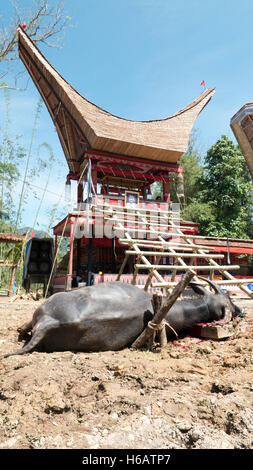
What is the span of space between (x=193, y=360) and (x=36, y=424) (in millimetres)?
1497

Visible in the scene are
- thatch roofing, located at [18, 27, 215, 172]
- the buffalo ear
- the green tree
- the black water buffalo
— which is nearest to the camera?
the black water buffalo

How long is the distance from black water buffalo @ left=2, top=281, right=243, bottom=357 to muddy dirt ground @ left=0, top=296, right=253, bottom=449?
118 millimetres

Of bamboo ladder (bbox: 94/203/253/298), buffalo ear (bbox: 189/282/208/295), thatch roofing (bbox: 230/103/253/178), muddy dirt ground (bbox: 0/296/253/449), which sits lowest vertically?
muddy dirt ground (bbox: 0/296/253/449)

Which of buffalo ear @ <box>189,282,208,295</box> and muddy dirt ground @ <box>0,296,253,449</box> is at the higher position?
buffalo ear @ <box>189,282,208,295</box>

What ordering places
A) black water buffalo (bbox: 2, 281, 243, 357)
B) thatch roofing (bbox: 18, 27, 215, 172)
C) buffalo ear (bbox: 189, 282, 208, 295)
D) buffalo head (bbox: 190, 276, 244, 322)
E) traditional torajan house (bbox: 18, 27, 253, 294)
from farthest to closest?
thatch roofing (bbox: 18, 27, 215, 172), traditional torajan house (bbox: 18, 27, 253, 294), buffalo ear (bbox: 189, 282, 208, 295), buffalo head (bbox: 190, 276, 244, 322), black water buffalo (bbox: 2, 281, 243, 357)

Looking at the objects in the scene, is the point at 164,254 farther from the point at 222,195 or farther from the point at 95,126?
the point at 222,195

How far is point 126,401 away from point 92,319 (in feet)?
3.52

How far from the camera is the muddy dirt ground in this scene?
4.52 feet

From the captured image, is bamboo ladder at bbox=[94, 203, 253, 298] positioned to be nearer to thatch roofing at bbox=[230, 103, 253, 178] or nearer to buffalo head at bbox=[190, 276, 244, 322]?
buffalo head at bbox=[190, 276, 244, 322]

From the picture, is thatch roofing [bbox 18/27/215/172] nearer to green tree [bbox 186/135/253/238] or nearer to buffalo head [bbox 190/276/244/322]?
green tree [bbox 186/135/253/238]

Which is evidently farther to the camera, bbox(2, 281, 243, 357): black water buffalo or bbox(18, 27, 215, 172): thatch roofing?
bbox(18, 27, 215, 172): thatch roofing

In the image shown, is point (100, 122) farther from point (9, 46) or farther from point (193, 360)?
point (193, 360)

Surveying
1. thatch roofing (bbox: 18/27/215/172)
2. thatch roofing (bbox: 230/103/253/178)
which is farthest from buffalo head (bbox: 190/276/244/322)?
thatch roofing (bbox: 18/27/215/172)

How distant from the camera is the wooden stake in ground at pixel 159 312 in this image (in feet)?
9.11
